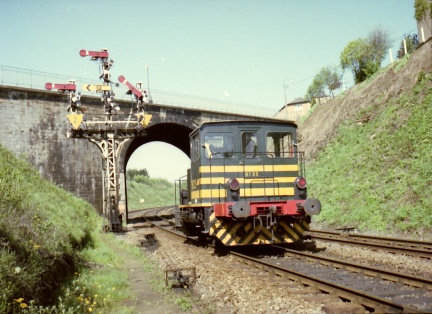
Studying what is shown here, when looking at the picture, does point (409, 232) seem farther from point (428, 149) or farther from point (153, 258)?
point (153, 258)

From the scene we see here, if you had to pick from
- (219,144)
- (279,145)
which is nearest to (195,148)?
(219,144)

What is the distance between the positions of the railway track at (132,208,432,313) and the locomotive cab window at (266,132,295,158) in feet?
9.66

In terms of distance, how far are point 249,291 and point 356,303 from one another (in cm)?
179

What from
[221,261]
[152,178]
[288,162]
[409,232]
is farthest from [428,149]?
[152,178]

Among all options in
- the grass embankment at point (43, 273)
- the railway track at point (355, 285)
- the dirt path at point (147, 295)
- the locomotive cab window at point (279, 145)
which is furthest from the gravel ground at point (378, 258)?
the grass embankment at point (43, 273)

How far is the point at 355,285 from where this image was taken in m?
6.15

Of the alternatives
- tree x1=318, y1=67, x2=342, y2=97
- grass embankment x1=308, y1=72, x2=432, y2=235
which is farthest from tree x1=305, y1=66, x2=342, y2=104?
grass embankment x1=308, y1=72, x2=432, y2=235

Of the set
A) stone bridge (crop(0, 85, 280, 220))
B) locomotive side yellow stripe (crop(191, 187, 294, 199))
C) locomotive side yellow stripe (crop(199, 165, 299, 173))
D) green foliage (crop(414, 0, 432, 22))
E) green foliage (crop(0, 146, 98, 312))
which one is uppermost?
green foliage (crop(414, 0, 432, 22))

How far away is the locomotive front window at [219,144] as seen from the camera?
10.1 meters

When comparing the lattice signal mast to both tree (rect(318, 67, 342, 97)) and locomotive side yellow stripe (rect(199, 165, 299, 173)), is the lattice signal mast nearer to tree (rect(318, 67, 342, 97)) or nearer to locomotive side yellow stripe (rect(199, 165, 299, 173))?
locomotive side yellow stripe (rect(199, 165, 299, 173))

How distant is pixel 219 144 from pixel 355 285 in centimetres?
516

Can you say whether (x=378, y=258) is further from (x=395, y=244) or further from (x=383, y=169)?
(x=383, y=169)

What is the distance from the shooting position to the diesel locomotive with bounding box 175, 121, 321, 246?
9.55 metres

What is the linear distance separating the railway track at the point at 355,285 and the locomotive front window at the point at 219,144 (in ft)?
9.88
